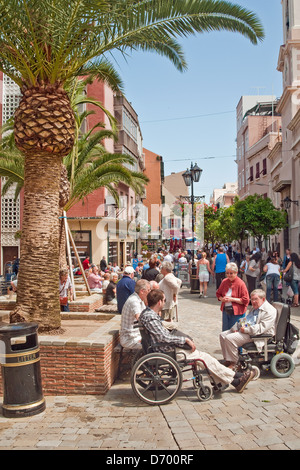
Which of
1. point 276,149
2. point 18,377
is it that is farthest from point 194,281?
point 276,149

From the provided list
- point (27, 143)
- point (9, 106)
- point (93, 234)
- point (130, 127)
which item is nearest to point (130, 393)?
point (27, 143)

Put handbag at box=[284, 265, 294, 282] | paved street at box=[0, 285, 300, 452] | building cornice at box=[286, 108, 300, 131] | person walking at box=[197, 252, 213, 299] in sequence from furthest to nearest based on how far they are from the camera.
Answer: building cornice at box=[286, 108, 300, 131], person walking at box=[197, 252, 213, 299], handbag at box=[284, 265, 294, 282], paved street at box=[0, 285, 300, 452]

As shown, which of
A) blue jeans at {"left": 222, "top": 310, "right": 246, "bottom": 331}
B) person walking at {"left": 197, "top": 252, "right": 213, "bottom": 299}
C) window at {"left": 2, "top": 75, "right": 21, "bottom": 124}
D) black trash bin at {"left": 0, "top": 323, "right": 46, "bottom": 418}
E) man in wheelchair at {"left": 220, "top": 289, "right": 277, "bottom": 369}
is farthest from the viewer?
window at {"left": 2, "top": 75, "right": 21, "bottom": 124}

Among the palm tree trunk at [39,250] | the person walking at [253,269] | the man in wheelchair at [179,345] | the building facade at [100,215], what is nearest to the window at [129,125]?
the building facade at [100,215]

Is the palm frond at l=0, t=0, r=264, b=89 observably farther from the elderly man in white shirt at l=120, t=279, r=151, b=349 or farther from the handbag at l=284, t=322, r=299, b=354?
the handbag at l=284, t=322, r=299, b=354

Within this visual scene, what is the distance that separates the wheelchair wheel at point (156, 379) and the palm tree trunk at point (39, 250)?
225 centimetres

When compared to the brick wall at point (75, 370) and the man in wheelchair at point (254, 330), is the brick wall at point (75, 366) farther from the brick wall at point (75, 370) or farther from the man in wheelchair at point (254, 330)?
the man in wheelchair at point (254, 330)

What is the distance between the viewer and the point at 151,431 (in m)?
4.95

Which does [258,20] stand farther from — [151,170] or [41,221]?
[151,170]

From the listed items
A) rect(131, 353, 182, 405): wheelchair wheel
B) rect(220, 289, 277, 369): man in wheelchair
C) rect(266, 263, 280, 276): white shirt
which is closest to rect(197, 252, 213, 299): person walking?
A: rect(266, 263, 280, 276): white shirt

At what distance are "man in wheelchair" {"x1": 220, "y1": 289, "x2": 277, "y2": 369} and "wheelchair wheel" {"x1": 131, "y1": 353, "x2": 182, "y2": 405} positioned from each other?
1.37 meters

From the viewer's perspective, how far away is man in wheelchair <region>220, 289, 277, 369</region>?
6848 millimetres

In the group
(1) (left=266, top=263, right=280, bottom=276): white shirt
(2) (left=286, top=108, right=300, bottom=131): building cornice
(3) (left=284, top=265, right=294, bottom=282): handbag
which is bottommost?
(3) (left=284, top=265, right=294, bottom=282): handbag

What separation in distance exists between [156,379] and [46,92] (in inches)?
189
